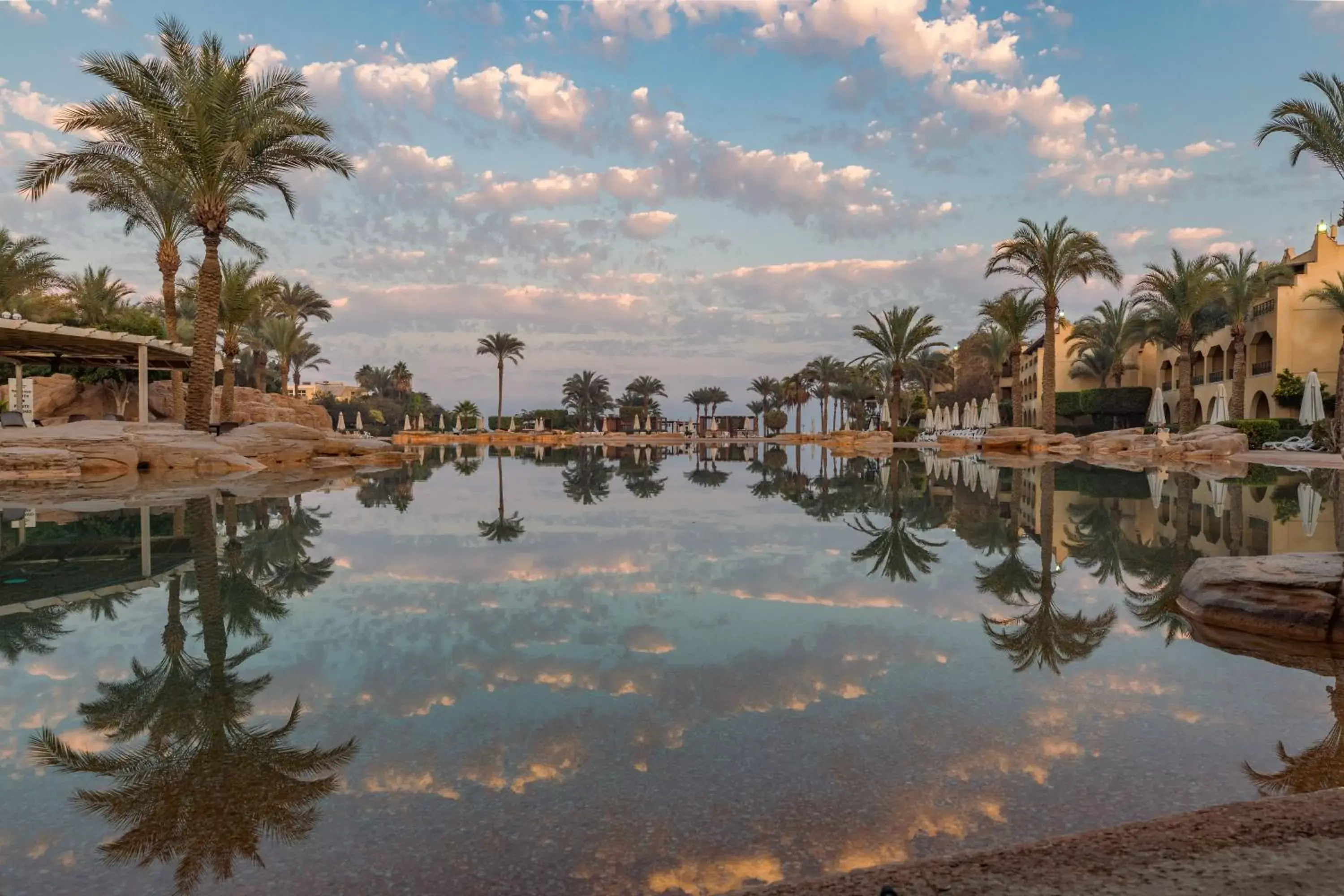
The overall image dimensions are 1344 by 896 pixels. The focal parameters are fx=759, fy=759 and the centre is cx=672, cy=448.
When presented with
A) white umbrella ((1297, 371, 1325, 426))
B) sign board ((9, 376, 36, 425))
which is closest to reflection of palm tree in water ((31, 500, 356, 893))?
sign board ((9, 376, 36, 425))

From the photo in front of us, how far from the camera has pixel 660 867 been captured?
2297mm

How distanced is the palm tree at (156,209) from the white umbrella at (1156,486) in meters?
23.4

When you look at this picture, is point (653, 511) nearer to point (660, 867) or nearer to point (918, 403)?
point (660, 867)

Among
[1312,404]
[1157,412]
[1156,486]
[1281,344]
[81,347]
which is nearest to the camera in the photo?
[1156,486]

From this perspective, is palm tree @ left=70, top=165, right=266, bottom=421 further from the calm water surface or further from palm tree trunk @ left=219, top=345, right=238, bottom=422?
the calm water surface

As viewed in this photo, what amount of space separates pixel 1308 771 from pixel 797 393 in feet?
230

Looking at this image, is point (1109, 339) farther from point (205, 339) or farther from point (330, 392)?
point (330, 392)

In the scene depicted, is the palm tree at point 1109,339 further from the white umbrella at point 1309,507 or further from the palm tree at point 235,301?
the palm tree at point 235,301

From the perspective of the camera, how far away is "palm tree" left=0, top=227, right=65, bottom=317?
2583 centimetres

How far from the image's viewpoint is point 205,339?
782 inches

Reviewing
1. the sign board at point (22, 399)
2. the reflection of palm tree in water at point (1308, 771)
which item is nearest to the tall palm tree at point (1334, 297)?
the reflection of palm tree in water at point (1308, 771)

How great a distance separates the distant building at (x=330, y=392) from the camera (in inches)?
2849

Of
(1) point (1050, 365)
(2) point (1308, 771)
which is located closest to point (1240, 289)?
(1) point (1050, 365)

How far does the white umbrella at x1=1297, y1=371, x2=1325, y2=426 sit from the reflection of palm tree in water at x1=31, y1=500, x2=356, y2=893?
34.0 meters
